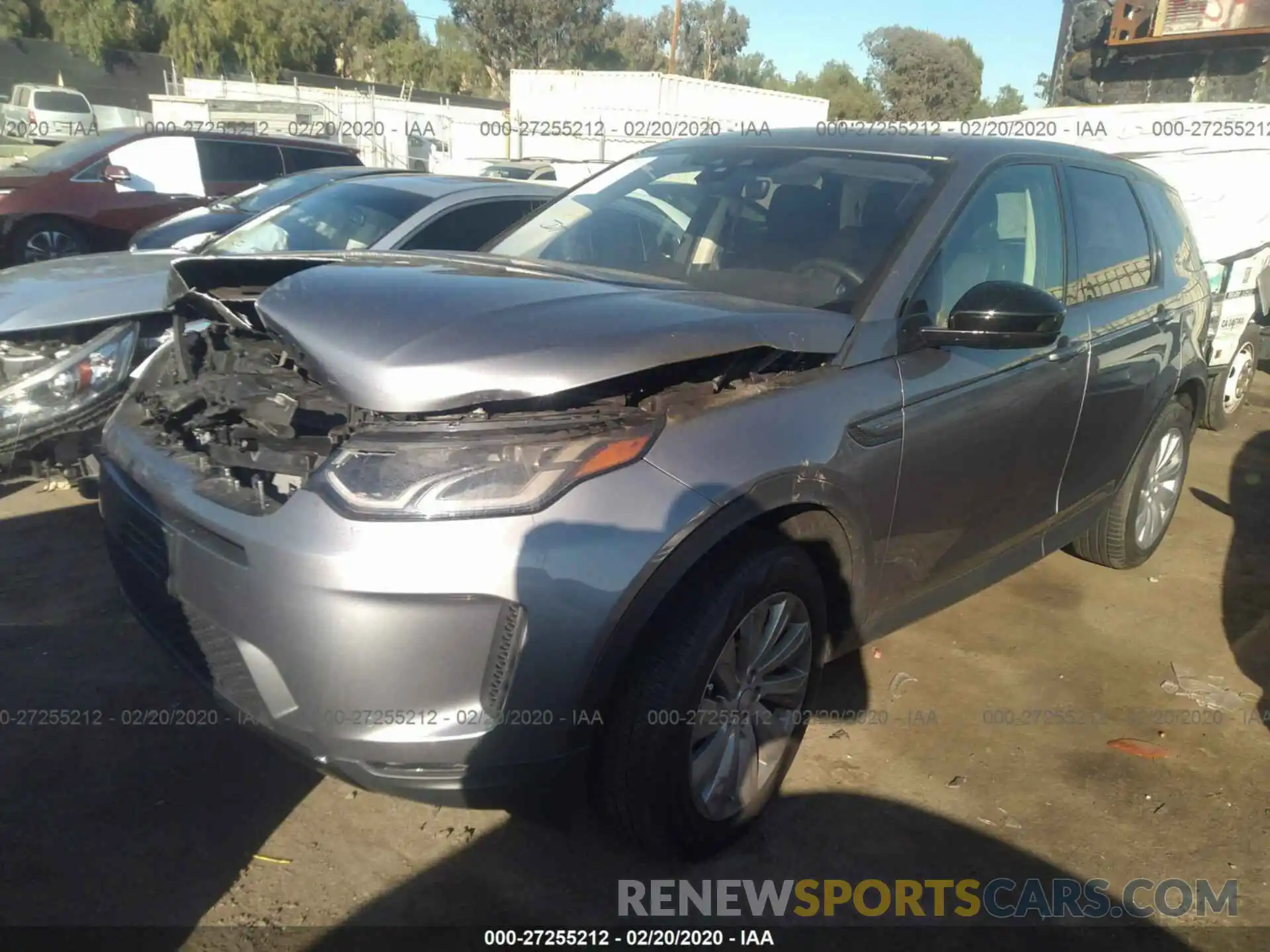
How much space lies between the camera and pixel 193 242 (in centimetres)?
641

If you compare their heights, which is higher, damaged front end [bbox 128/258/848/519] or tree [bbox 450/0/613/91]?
tree [bbox 450/0/613/91]

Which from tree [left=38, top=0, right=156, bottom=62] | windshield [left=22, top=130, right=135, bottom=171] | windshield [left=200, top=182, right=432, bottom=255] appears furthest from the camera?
tree [left=38, top=0, right=156, bottom=62]

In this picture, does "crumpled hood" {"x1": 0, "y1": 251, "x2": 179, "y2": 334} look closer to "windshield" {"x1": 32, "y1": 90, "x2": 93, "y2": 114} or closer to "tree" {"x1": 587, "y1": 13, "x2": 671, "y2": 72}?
"windshield" {"x1": 32, "y1": 90, "x2": 93, "y2": 114}

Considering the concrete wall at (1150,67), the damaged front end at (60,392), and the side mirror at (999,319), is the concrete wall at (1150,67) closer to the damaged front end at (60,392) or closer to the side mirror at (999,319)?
the side mirror at (999,319)

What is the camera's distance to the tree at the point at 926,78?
4523 centimetres

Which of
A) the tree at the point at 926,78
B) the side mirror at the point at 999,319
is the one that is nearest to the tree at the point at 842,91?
the tree at the point at 926,78

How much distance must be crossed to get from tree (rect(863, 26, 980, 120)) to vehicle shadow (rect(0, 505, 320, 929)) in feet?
144

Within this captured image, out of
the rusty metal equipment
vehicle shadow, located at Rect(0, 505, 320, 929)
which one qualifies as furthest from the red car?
the rusty metal equipment

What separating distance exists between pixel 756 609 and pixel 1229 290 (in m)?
6.23

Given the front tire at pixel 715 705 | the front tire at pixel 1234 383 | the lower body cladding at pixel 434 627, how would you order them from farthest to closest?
1. the front tire at pixel 1234 383
2. the front tire at pixel 715 705
3. the lower body cladding at pixel 434 627

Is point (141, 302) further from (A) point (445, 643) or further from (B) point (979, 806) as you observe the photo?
(B) point (979, 806)

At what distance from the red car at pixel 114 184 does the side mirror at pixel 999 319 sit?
30.7 feet

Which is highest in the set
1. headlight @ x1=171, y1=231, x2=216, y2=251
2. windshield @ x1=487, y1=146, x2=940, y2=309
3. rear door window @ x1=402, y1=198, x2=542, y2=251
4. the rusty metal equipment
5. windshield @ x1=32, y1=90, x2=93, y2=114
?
the rusty metal equipment

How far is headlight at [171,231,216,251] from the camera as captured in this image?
6055mm
